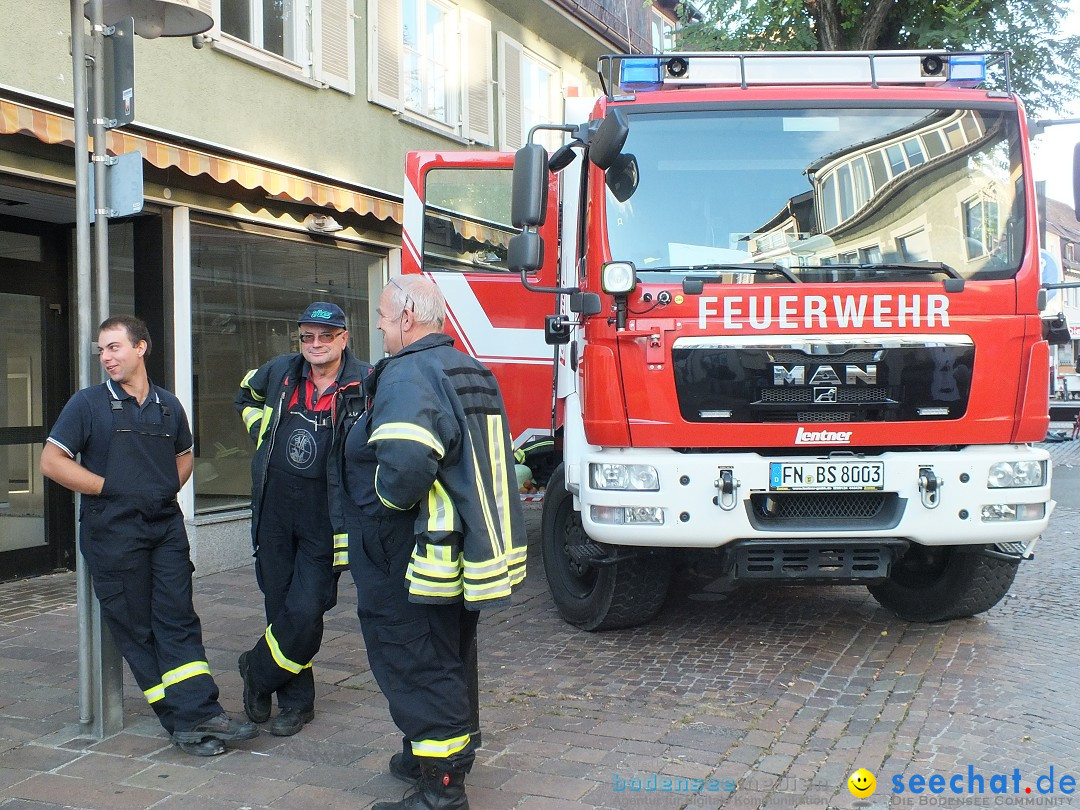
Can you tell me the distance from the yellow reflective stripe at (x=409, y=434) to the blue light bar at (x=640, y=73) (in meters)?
3.24

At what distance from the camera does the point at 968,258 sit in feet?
18.0

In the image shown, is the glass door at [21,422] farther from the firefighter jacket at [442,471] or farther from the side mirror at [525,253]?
the firefighter jacket at [442,471]

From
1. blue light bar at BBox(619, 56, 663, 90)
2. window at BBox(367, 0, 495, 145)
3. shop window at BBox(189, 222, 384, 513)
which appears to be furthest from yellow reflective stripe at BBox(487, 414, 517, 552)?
window at BBox(367, 0, 495, 145)

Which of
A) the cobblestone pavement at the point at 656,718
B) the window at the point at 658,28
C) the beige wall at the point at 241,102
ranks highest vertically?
the window at the point at 658,28

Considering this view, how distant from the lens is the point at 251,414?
185 inches

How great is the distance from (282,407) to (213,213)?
433 centimetres

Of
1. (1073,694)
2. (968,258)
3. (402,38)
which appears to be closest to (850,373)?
(968,258)

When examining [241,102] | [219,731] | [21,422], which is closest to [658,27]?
[241,102]

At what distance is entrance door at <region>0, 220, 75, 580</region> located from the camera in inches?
310

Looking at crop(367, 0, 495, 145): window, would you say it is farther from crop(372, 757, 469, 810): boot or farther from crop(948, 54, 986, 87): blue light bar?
crop(372, 757, 469, 810): boot

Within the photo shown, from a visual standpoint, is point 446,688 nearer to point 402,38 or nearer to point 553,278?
point 553,278

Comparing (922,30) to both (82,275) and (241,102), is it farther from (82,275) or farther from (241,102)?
(82,275)

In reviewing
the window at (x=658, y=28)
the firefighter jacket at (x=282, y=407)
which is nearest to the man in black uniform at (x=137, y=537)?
the firefighter jacket at (x=282, y=407)

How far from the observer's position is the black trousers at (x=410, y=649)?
3605 millimetres
